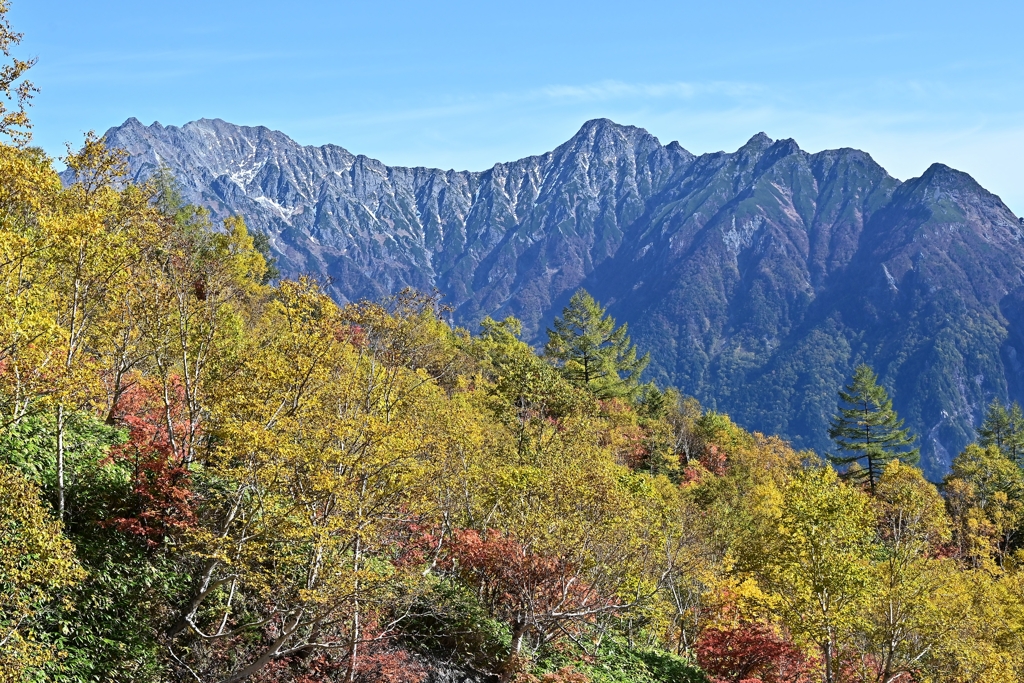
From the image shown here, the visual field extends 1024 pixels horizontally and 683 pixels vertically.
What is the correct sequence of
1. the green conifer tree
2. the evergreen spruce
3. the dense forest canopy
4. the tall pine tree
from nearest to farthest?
1. the dense forest canopy
2. the green conifer tree
3. the tall pine tree
4. the evergreen spruce

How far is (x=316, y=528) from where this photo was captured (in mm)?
15094

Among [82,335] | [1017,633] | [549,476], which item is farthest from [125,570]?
[1017,633]

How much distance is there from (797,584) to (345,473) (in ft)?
54.0

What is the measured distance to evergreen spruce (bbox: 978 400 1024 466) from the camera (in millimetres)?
81312

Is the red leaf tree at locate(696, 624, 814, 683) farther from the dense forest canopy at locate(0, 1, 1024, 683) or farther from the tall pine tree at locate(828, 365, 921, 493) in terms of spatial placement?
the tall pine tree at locate(828, 365, 921, 493)

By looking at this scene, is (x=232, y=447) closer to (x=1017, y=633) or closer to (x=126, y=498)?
(x=126, y=498)

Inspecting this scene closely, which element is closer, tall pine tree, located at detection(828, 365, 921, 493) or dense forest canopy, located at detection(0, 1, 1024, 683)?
dense forest canopy, located at detection(0, 1, 1024, 683)

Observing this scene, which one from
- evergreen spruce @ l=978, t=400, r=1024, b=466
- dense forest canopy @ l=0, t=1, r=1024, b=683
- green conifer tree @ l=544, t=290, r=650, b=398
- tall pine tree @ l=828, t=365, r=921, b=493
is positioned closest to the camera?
dense forest canopy @ l=0, t=1, r=1024, b=683

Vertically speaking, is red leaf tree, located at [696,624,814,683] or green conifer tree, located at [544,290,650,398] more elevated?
green conifer tree, located at [544,290,650,398]

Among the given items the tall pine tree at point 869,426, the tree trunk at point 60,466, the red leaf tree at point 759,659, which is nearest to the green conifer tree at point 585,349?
the tall pine tree at point 869,426

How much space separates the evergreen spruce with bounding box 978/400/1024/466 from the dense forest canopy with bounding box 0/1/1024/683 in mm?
56896

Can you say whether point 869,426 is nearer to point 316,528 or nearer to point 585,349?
point 585,349

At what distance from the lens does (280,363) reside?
19250mm

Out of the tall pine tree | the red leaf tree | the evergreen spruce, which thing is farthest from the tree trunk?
the evergreen spruce
